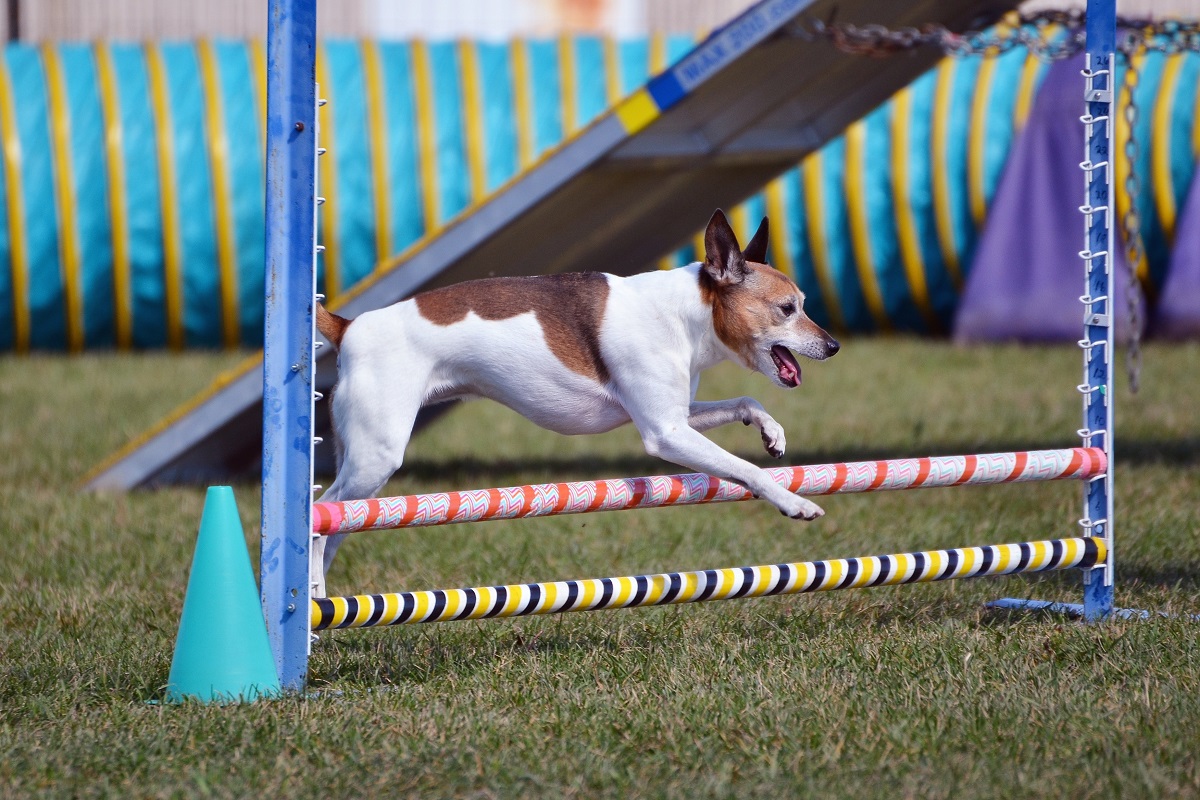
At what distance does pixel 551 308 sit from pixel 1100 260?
5.78 ft

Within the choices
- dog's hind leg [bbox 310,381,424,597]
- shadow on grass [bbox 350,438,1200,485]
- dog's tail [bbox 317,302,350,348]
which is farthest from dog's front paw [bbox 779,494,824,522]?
shadow on grass [bbox 350,438,1200,485]

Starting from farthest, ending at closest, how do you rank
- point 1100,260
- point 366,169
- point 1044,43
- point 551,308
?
point 366,169 < point 1044,43 < point 1100,260 < point 551,308

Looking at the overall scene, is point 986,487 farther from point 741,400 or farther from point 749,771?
point 749,771

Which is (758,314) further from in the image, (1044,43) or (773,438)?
(1044,43)

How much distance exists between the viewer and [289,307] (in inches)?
134

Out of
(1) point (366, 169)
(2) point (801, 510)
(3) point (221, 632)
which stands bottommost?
(3) point (221, 632)

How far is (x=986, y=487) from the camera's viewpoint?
630 centimetres

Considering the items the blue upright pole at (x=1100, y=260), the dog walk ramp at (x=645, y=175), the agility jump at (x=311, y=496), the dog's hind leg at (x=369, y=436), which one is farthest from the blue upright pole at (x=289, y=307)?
the blue upright pole at (x=1100, y=260)

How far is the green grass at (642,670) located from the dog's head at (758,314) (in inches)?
32.7

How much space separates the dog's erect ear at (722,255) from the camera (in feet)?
11.5

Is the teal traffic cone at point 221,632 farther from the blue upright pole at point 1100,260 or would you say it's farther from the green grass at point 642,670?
the blue upright pole at point 1100,260

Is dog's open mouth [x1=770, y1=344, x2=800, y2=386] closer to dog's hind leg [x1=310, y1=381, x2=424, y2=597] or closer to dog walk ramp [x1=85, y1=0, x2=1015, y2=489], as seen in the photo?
dog's hind leg [x1=310, y1=381, x2=424, y2=597]

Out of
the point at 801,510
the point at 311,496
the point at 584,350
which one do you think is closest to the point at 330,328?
the point at 311,496

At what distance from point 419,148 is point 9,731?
8573 mm
